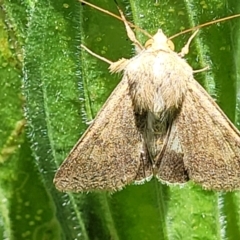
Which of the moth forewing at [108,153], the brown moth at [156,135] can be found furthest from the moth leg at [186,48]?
the moth forewing at [108,153]

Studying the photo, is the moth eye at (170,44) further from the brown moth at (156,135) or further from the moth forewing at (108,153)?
the moth forewing at (108,153)

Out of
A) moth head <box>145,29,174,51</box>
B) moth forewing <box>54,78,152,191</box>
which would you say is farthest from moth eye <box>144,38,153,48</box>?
moth forewing <box>54,78,152,191</box>

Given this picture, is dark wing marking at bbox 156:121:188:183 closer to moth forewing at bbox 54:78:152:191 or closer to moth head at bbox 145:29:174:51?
moth forewing at bbox 54:78:152:191

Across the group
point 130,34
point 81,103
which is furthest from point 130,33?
point 81,103

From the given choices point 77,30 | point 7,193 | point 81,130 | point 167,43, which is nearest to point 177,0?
point 167,43

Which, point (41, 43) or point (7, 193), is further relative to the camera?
point (7, 193)

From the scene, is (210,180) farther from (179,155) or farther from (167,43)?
(167,43)
